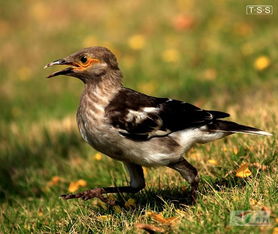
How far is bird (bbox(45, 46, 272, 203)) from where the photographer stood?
470cm

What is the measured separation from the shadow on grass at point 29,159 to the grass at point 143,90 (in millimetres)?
17

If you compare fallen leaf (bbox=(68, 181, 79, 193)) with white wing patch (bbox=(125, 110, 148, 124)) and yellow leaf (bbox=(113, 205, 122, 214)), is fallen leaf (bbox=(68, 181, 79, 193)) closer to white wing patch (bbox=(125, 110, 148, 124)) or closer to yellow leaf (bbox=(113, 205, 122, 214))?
yellow leaf (bbox=(113, 205, 122, 214))

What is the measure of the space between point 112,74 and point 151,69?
17.3 ft

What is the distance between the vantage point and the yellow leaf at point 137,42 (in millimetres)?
11327

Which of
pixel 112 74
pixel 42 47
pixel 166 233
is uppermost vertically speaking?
pixel 42 47

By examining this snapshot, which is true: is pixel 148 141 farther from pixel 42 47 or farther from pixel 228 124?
pixel 42 47

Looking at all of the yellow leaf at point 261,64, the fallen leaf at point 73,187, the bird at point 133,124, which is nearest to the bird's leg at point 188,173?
the bird at point 133,124

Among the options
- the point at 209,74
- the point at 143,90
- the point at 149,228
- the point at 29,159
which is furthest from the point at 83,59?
the point at 209,74

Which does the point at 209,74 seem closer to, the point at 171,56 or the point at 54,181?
the point at 171,56

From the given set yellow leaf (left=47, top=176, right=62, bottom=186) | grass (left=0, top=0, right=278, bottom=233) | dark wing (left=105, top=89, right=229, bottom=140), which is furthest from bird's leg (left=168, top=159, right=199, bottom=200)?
yellow leaf (left=47, top=176, right=62, bottom=186)

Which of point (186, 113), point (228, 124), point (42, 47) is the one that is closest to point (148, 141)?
point (186, 113)

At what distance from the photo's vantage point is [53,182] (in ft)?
20.6

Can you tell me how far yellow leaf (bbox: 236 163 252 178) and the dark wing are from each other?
48 centimetres

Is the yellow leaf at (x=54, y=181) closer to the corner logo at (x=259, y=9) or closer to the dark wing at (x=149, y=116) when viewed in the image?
the dark wing at (x=149, y=116)
